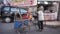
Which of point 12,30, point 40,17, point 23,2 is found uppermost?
point 23,2

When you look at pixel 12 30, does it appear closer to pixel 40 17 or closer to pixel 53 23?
pixel 40 17

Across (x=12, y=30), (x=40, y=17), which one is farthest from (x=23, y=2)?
(x=12, y=30)

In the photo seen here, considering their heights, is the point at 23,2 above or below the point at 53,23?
above

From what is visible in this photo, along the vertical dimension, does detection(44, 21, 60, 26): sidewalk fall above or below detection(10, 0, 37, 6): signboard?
below

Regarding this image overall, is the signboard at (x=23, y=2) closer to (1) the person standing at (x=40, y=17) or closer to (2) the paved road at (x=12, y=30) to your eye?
(1) the person standing at (x=40, y=17)

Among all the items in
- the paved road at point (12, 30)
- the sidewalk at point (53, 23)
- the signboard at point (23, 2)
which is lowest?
the paved road at point (12, 30)

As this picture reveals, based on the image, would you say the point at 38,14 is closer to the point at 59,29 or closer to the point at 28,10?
the point at 28,10

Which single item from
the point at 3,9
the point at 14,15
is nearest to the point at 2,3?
the point at 3,9

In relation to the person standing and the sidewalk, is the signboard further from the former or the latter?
the sidewalk

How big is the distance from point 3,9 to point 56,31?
824 millimetres

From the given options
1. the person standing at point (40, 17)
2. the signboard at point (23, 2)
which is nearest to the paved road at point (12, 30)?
the person standing at point (40, 17)

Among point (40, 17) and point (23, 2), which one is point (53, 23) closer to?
point (40, 17)

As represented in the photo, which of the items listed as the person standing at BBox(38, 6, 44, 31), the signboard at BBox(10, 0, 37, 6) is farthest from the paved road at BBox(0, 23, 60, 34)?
the signboard at BBox(10, 0, 37, 6)

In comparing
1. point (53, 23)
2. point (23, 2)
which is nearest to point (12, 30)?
point (23, 2)
